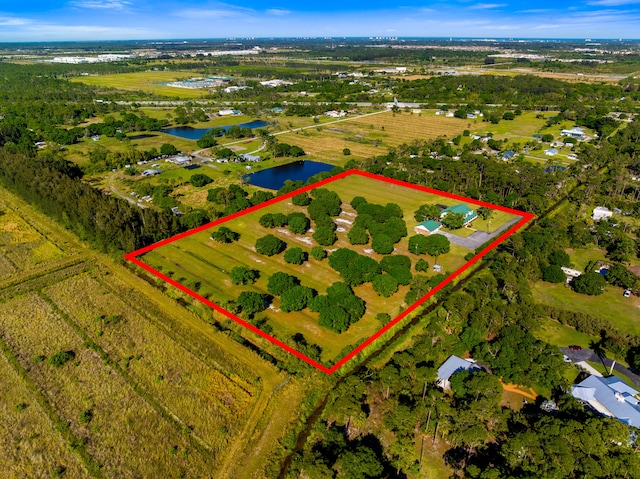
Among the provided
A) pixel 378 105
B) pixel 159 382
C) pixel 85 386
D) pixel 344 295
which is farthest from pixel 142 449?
pixel 378 105

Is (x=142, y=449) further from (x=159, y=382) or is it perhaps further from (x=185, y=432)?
(x=159, y=382)

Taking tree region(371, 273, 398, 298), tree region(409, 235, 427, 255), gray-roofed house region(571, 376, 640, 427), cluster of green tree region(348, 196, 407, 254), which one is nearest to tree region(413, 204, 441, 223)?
cluster of green tree region(348, 196, 407, 254)

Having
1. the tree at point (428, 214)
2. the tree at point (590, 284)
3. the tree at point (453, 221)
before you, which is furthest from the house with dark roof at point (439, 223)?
the tree at point (590, 284)

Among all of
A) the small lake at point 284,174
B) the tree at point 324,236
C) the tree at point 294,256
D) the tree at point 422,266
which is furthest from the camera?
the small lake at point 284,174

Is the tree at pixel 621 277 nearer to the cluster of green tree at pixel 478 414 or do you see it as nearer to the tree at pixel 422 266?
the cluster of green tree at pixel 478 414

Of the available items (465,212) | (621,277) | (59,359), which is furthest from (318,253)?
(621,277)
